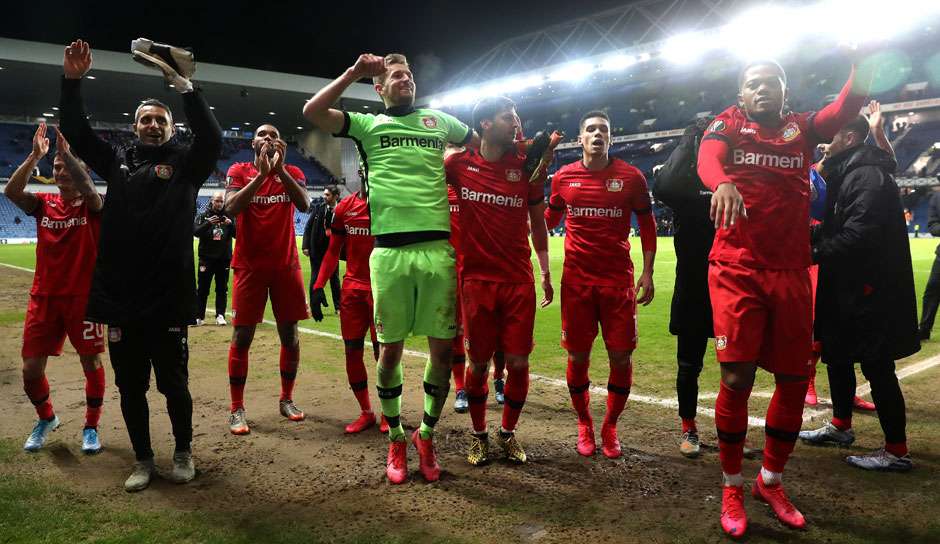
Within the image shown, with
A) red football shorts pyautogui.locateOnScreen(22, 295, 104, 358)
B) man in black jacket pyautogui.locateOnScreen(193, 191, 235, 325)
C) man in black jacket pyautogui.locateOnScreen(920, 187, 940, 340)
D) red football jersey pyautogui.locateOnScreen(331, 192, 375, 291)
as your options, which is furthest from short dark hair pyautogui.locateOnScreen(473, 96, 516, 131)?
man in black jacket pyautogui.locateOnScreen(193, 191, 235, 325)

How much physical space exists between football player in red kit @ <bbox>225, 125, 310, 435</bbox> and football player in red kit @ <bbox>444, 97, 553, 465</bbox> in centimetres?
152

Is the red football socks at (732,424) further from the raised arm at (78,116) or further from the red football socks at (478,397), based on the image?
the raised arm at (78,116)

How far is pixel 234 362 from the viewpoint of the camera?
4.95 metres

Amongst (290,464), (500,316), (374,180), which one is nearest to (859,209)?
(500,316)

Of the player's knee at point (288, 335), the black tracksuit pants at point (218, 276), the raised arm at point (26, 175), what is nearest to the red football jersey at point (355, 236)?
the player's knee at point (288, 335)

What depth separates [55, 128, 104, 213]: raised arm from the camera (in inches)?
160

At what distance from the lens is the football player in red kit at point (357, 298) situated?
480 centimetres

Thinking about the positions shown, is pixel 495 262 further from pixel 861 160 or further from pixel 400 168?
pixel 861 160

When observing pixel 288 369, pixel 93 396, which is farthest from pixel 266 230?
pixel 93 396

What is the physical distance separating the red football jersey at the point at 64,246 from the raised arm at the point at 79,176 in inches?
5.1

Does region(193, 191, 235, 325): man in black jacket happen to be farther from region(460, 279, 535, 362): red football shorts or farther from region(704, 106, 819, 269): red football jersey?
region(704, 106, 819, 269): red football jersey

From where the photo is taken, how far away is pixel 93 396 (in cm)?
439

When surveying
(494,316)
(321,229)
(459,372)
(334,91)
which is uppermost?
(334,91)

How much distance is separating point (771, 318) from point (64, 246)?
464cm
